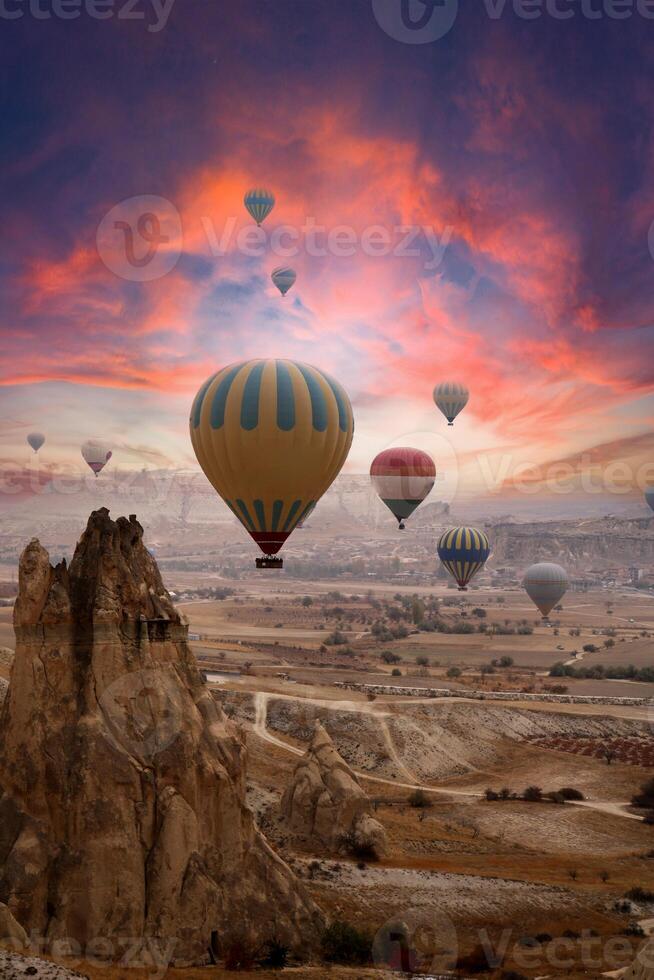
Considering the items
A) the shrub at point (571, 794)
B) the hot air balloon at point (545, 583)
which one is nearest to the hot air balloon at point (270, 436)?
the shrub at point (571, 794)

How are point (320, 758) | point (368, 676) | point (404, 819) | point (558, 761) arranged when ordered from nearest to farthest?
1. point (320, 758)
2. point (404, 819)
3. point (558, 761)
4. point (368, 676)

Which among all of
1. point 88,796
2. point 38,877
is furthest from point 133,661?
point 38,877

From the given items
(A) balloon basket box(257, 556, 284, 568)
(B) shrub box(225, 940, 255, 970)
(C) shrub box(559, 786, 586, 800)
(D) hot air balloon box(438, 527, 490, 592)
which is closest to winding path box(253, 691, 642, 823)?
(C) shrub box(559, 786, 586, 800)

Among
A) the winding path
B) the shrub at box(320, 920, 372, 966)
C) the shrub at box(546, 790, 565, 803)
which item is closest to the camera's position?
the shrub at box(320, 920, 372, 966)

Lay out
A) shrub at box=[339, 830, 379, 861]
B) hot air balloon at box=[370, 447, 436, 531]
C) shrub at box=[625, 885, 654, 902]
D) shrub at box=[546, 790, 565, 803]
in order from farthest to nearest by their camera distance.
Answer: hot air balloon at box=[370, 447, 436, 531] < shrub at box=[546, 790, 565, 803] < shrub at box=[339, 830, 379, 861] < shrub at box=[625, 885, 654, 902]

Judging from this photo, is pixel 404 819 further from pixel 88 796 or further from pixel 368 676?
pixel 368 676

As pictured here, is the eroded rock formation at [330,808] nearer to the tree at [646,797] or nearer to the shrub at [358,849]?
the shrub at [358,849]

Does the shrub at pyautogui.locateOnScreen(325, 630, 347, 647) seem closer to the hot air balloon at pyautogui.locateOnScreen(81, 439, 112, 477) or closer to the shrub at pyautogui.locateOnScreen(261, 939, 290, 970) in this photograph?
the hot air balloon at pyautogui.locateOnScreen(81, 439, 112, 477)

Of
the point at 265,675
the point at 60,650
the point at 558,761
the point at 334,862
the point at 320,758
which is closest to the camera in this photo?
the point at 60,650
